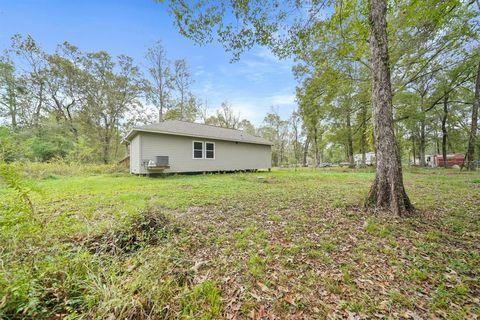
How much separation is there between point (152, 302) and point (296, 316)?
50.5 inches

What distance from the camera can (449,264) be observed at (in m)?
2.30

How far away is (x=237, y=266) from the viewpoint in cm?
232

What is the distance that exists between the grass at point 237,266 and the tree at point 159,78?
61.7 ft

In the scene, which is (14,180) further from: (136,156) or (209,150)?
(209,150)

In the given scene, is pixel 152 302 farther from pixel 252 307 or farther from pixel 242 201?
pixel 242 201

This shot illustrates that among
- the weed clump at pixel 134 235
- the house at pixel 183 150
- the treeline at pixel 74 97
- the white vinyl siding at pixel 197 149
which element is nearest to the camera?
the weed clump at pixel 134 235

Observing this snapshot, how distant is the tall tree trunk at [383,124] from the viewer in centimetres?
384

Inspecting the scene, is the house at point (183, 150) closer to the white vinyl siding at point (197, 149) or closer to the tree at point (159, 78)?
the white vinyl siding at point (197, 149)

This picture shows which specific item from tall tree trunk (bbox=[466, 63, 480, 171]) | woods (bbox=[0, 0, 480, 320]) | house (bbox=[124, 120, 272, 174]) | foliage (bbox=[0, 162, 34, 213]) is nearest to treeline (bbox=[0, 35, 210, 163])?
woods (bbox=[0, 0, 480, 320])

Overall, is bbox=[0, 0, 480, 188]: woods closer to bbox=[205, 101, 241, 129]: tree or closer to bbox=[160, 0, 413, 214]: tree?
bbox=[160, 0, 413, 214]: tree

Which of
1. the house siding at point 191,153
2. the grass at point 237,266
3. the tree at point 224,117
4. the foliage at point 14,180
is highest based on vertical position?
the tree at point 224,117

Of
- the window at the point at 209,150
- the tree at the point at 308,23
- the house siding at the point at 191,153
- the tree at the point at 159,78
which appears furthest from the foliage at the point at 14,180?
the tree at the point at 159,78

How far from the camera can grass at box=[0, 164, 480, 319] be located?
1.65 metres

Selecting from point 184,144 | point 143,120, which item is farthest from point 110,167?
point 143,120
